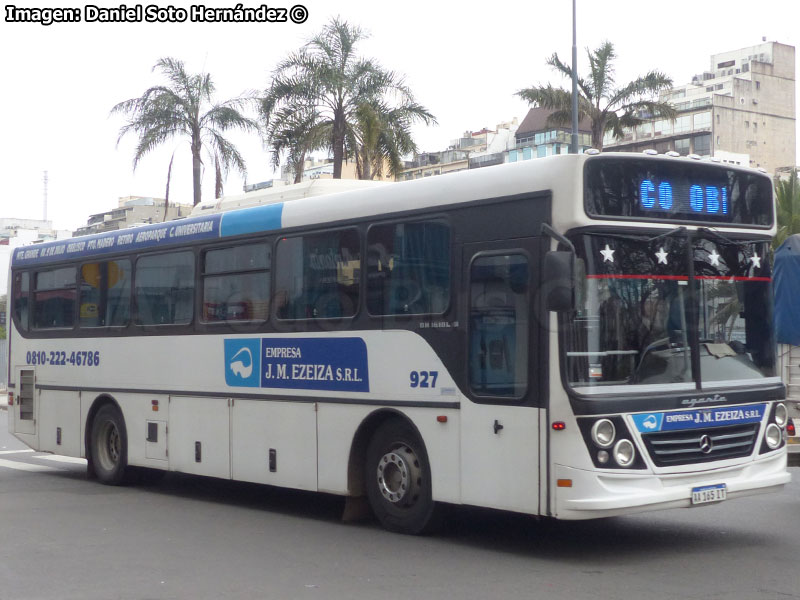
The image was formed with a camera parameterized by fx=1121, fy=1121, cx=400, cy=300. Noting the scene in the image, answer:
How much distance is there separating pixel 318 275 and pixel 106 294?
4478 mm

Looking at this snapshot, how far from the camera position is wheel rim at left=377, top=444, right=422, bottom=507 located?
32.2ft

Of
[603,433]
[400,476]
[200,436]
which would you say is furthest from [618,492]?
[200,436]

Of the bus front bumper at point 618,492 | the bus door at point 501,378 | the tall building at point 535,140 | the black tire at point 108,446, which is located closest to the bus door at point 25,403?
the black tire at point 108,446

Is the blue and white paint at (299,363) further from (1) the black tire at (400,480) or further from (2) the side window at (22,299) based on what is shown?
(2) the side window at (22,299)

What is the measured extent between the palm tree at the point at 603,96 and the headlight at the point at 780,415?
2345 centimetres

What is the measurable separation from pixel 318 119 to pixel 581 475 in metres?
20.9

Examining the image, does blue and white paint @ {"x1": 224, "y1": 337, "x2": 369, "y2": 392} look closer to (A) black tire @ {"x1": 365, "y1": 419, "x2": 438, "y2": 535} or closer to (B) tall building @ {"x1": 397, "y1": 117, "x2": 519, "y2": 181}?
(A) black tire @ {"x1": 365, "y1": 419, "x2": 438, "y2": 535}

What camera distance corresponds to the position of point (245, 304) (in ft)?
39.1

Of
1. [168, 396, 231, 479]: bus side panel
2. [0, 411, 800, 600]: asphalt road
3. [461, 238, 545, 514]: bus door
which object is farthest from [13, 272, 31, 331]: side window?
[461, 238, 545, 514]: bus door

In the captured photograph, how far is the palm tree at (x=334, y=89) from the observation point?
2741 centimetres

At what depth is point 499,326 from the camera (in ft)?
29.5

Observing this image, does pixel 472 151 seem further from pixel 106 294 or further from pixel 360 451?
pixel 360 451

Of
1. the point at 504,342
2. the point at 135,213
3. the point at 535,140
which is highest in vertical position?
the point at 535,140

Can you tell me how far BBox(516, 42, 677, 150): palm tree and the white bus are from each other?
21578 millimetres
